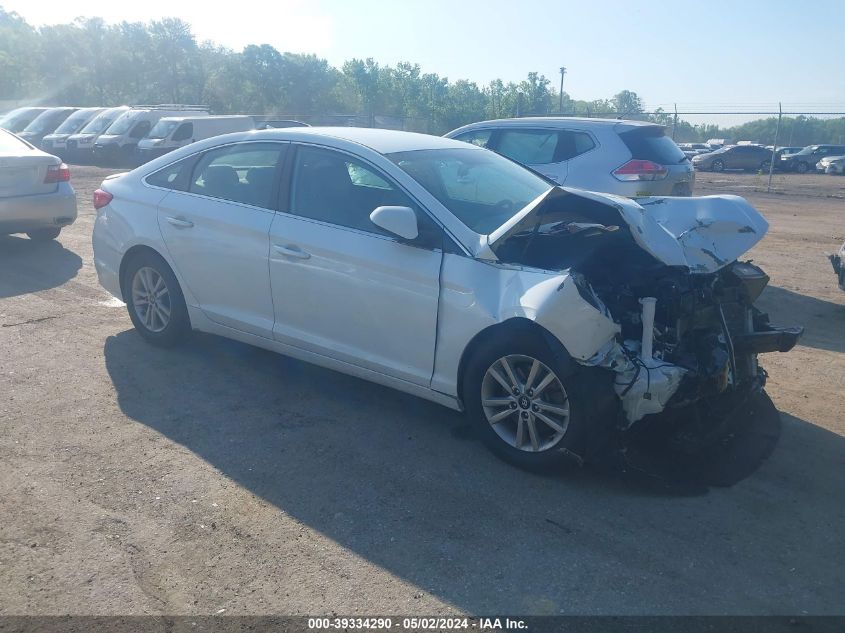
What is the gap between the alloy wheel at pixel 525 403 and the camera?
4.07m

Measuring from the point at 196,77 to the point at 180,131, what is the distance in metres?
36.0

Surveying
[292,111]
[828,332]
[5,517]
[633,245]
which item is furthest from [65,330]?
[292,111]

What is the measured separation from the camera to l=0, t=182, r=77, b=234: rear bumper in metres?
9.02

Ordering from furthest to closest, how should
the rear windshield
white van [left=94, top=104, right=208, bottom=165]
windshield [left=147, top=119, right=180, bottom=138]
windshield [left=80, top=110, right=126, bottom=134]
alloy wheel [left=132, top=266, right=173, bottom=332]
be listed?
windshield [left=80, top=110, right=126, bottom=134] → white van [left=94, top=104, right=208, bottom=165] → windshield [left=147, top=119, right=180, bottom=138] → the rear windshield → alloy wheel [left=132, top=266, right=173, bottom=332]

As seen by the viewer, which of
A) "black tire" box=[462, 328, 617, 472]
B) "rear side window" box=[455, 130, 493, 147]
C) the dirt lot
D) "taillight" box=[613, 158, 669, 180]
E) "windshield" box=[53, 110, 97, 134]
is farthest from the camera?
"windshield" box=[53, 110, 97, 134]

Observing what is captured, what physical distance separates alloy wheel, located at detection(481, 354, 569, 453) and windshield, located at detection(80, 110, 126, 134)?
27.0 m

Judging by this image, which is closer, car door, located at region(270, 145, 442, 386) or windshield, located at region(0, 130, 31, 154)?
car door, located at region(270, 145, 442, 386)

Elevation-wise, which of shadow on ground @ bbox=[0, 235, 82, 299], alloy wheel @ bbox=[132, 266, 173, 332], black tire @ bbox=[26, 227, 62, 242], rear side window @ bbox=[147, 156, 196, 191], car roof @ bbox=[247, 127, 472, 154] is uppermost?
car roof @ bbox=[247, 127, 472, 154]

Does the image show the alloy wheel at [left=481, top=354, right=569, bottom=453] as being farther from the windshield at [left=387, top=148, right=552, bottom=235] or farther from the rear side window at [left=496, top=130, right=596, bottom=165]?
the rear side window at [left=496, top=130, right=596, bottom=165]

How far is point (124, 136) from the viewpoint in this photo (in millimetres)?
25938

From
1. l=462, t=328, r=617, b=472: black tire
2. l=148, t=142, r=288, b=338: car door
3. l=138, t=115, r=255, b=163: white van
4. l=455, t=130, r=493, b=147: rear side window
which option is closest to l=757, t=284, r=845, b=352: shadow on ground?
l=462, t=328, r=617, b=472: black tire

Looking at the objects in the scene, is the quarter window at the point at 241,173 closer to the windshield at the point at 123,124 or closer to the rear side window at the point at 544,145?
the rear side window at the point at 544,145

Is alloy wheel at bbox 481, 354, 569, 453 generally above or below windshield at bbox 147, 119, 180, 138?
below

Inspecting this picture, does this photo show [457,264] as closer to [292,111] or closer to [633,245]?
[633,245]
